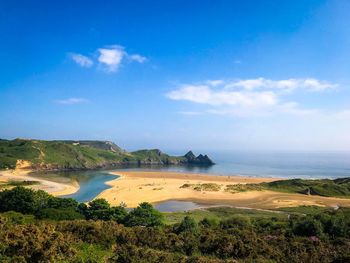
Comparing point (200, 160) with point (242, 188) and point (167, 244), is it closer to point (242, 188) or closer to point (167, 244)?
point (242, 188)

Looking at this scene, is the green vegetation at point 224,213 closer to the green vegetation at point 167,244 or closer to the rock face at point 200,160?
the green vegetation at point 167,244

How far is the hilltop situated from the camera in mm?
136375

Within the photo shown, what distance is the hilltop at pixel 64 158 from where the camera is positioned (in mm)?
136375

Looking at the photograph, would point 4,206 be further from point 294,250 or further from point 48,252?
point 294,250

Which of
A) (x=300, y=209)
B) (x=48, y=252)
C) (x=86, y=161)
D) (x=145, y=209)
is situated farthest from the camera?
(x=86, y=161)

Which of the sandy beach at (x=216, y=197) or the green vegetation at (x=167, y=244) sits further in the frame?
the sandy beach at (x=216, y=197)

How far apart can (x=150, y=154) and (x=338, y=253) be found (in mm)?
178166

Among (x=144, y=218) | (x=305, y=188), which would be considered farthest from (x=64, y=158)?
(x=144, y=218)

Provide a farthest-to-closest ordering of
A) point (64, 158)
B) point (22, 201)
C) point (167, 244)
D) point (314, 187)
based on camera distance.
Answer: point (64, 158) < point (314, 187) < point (22, 201) < point (167, 244)

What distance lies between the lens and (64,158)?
5832 inches

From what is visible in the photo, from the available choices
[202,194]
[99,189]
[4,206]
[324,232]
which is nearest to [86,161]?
[99,189]

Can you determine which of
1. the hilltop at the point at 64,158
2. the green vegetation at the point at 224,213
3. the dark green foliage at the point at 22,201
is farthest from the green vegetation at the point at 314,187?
the hilltop at the point at 64,158

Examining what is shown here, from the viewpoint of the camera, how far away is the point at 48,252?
1462 centimetres

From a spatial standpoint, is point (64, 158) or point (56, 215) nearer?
point (56, 215)
